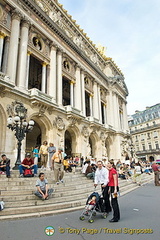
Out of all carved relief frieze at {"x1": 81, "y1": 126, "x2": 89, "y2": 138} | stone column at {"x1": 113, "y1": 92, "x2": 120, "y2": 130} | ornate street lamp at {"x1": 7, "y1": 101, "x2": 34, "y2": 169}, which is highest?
stone column at {"x1": 113, "y1": 92, "x2": 120, "y2": 130}

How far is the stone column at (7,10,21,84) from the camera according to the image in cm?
1330

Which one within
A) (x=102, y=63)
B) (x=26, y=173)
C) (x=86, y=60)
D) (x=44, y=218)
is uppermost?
(x=102, y=63)

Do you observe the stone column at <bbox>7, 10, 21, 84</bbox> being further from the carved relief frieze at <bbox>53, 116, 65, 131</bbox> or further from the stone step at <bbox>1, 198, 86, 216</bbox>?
the stone step at <bbox>1, 198, 86, 216</bbox>

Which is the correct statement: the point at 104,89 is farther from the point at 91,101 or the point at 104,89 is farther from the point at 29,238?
the point at 29,238

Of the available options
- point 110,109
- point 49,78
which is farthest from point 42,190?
point 110,109

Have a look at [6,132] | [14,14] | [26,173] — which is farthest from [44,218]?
[14,14]

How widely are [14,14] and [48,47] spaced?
14.5ft

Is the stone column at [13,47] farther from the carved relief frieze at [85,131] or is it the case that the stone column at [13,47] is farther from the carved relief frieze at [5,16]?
the carved relief frieze at [85,131]

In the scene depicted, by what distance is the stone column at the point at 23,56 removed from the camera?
13.9m

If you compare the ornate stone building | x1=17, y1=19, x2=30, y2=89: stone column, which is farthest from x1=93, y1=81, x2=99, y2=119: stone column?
x1=17, y1=19, x2=30, y2=89: stone column

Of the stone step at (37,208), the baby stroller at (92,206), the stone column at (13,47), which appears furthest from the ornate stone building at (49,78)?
the baby stroller at (92,206)

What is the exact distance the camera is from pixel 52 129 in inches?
615

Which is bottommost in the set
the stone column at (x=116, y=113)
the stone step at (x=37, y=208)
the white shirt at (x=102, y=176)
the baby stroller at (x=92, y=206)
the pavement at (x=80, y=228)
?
the pavement at (x=80, y=228)

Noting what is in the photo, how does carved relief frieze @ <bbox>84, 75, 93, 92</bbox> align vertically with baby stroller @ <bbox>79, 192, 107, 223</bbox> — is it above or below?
above
